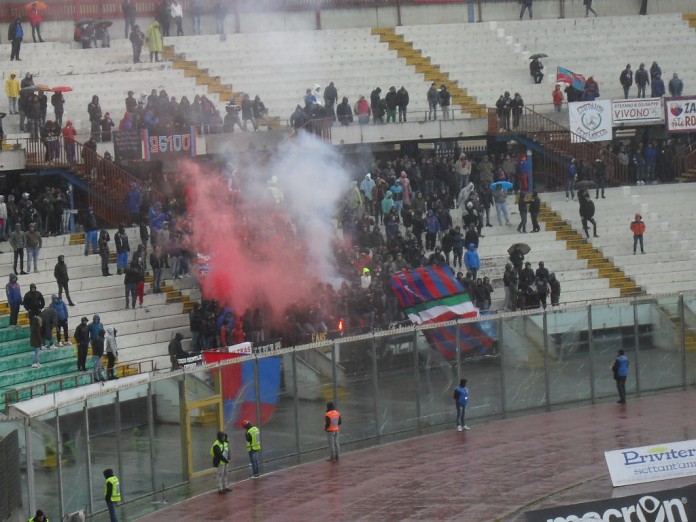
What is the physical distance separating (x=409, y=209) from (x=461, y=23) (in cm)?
1439

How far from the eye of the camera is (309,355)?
103 feet

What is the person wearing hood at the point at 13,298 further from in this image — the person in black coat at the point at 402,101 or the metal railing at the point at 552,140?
the metal railing at the point at 552,140

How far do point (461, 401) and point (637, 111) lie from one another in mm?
18651

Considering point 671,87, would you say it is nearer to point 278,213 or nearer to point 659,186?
point 659,186

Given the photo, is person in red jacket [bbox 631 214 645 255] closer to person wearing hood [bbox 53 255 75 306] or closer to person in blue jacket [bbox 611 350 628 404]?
person in blue jacket [bbox 611 350 628 404]

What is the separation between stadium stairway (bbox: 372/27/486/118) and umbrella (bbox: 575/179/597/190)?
4.08 m

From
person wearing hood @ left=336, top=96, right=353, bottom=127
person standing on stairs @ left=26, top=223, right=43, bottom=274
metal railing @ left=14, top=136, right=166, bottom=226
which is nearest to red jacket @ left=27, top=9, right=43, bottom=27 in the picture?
metal railing @ left=14, top=136, right=166, bottom=226

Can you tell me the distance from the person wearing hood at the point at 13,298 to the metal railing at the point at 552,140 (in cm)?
1770

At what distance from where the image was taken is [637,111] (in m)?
48.3

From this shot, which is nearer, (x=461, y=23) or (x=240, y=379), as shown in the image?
(x=240, y=379)

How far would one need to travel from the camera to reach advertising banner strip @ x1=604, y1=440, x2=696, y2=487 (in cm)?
2564

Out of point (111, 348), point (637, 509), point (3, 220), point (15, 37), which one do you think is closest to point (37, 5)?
point (15, 37)

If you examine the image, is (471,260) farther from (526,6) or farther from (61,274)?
(526,6)

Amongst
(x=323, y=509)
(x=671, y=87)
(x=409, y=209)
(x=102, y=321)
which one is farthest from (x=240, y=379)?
(x=671, y=87)
